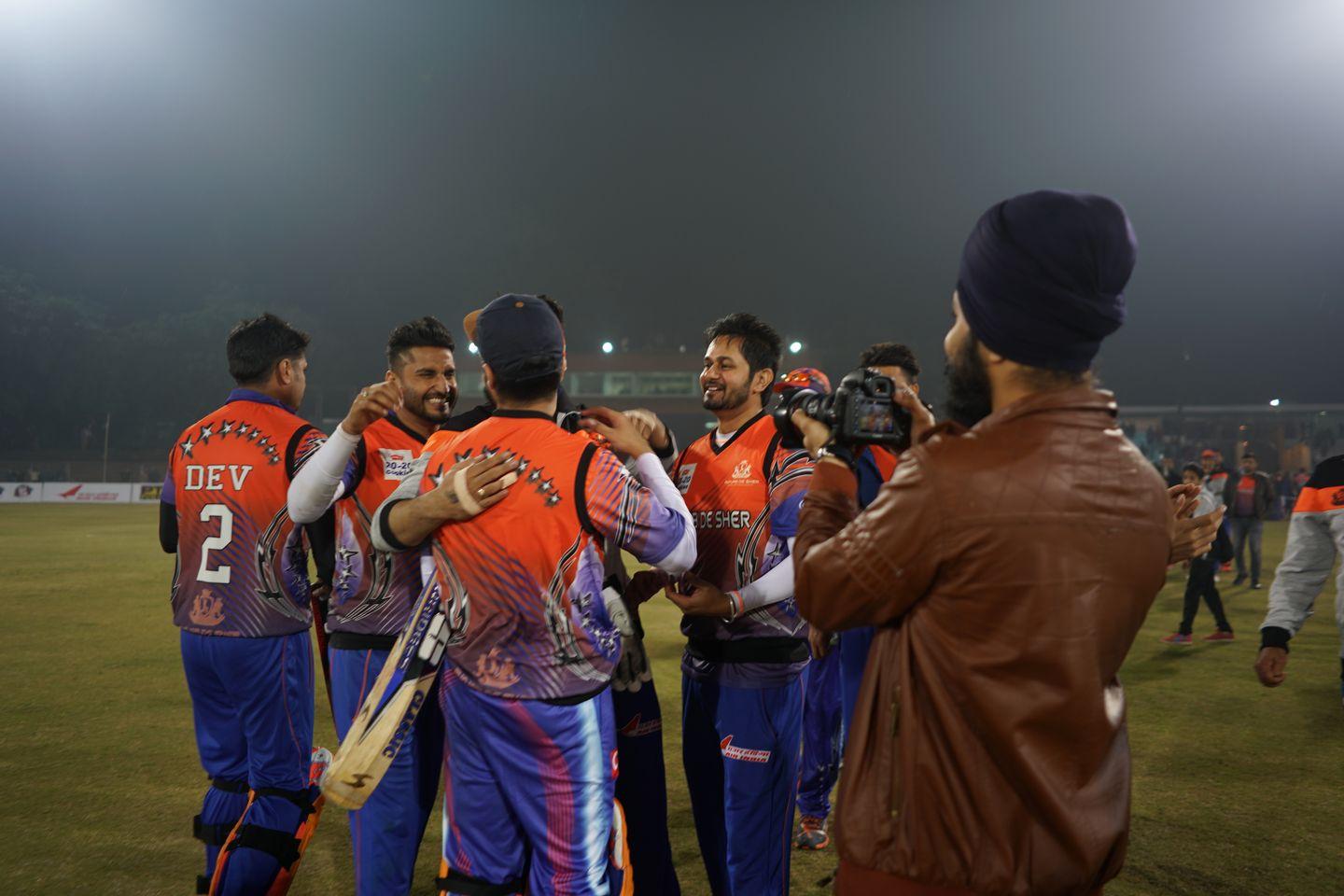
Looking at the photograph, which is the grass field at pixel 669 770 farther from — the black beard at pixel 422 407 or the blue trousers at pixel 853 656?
the black beard at pixel 422 407

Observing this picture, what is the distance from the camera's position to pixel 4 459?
154 ft

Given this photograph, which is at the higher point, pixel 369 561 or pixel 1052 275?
pixel 1052 275

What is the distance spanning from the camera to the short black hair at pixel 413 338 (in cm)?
440

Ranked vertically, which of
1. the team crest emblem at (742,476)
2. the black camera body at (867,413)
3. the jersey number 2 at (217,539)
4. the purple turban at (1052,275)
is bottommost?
the jersey number 2 at (217,539)

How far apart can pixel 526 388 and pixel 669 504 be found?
0.65 metres

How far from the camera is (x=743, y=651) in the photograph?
150 inches

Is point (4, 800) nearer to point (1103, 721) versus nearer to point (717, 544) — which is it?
point (717, 544)

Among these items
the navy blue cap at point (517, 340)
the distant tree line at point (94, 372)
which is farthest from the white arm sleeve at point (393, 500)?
the distant tree line at point (94, 372)

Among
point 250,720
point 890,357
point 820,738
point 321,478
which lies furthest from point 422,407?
point 820,738

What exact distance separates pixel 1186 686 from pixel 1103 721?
340 inches

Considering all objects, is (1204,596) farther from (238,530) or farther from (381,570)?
(238,530)

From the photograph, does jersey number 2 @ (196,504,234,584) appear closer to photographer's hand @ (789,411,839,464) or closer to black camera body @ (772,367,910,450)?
photographer's hand @ (789,411,839,464)

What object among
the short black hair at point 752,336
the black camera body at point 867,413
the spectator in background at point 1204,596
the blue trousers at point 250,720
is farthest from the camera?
the spectator in background at point 1204,596

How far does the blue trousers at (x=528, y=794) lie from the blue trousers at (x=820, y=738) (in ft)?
8.68
